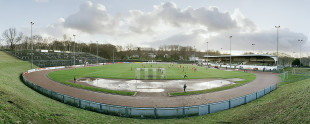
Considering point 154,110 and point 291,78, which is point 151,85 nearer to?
point 154,110

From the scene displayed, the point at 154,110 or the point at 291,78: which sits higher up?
the point at 291,78

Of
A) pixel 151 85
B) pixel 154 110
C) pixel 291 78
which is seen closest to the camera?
pixel 154 110

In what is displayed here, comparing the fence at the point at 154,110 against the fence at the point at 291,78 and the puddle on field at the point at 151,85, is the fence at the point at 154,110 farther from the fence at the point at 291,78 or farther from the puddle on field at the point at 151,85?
the fence at the point at 291,78

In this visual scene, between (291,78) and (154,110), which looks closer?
(154,110)

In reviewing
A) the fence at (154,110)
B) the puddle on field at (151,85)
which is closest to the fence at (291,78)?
the puddle on field at (151,85)

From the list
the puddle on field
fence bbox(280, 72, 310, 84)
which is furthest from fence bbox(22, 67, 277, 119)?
fence bbox(280, 72, 310, 84)

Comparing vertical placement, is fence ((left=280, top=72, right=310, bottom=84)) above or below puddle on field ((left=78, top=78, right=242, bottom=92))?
above

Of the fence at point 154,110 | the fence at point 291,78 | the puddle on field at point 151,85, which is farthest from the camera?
the fence at point 291,78

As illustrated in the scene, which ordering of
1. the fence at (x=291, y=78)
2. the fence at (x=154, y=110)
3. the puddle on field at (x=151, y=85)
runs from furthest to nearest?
the fence at (x=291, y=78) < the puddle on field at (x=151, y=85) < the fence at (x=154, y=110)

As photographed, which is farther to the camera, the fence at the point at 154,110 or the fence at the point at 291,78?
the fence at the point at 291,78

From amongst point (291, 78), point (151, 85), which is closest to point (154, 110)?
point (151, 85)

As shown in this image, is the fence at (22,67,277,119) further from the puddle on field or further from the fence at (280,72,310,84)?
the fence at (280,72,310,84)

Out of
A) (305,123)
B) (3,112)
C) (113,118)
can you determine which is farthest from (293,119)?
(3,112)

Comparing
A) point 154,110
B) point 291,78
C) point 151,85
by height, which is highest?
point 291,78
